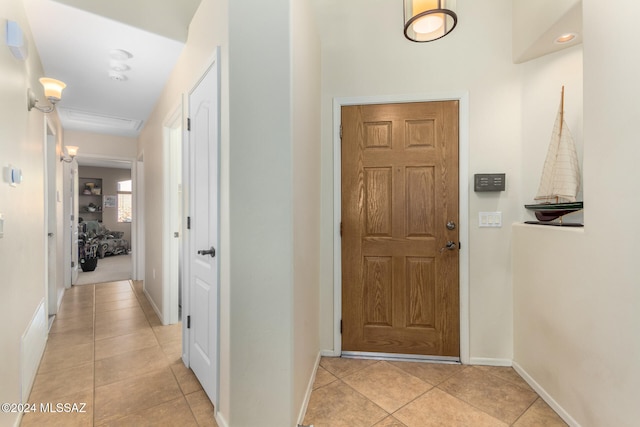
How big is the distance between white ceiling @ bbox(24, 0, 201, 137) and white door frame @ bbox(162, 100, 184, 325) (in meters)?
0.60

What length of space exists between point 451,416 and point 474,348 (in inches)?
27.8

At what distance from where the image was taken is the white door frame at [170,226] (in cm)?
288

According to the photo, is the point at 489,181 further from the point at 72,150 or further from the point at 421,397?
the point at 72,150

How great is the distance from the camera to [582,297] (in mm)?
1500

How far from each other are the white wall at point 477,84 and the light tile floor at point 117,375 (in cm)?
212

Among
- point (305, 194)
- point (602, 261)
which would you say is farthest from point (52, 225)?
point (602, 261)

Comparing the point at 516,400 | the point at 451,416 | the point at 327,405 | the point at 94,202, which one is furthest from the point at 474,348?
the point at 94,202

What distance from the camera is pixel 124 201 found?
8.27m

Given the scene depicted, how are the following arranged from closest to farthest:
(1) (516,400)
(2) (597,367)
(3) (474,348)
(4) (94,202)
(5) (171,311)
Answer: (2) (597,367) < (1) (516,400) < (3) (474,348) < (5) (171,311) < (4) (94,202)

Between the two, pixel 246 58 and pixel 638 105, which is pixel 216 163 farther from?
pixel 638 105

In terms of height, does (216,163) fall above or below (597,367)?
above

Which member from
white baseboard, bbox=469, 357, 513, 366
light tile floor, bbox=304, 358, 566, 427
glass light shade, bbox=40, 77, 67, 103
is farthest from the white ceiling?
white baseboard, bbox=469, 357, 513, 366

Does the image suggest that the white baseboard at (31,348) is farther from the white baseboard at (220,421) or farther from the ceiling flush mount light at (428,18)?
the ceiling flush mount light at (428,18)

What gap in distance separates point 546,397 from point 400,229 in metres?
1.39
